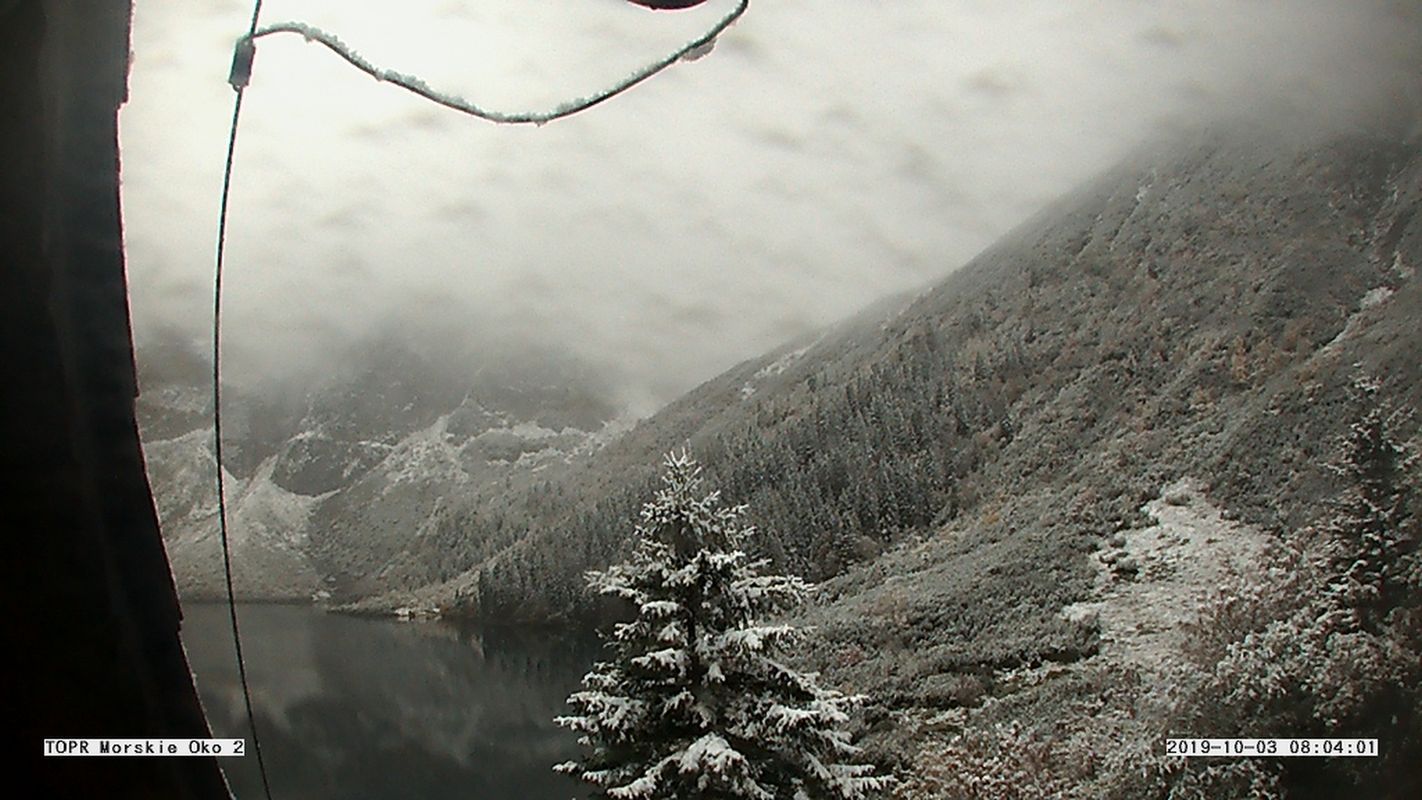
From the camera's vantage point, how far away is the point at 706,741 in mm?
6055

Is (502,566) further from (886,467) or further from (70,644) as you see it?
(70,644)

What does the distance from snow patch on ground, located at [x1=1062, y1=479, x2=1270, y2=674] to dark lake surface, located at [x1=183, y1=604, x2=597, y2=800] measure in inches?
422

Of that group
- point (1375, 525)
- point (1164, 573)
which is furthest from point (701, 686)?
point (1164, 573)

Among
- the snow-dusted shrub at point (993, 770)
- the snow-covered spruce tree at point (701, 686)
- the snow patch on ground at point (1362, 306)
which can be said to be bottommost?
the snow-dusted shrub at point (993, 770)

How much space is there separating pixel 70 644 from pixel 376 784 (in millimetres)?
27299

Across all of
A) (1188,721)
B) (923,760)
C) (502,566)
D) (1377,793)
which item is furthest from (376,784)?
(502,566)

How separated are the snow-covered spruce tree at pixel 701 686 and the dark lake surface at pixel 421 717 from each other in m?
8.47

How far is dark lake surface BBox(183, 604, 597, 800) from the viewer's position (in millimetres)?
22406

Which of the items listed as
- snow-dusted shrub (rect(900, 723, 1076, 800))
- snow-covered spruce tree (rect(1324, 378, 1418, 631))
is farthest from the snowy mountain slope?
snow-dusted shrub (rect(900, 723, 1076, 800))

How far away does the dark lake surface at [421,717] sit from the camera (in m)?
22.4

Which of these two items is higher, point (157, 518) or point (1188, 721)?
point (157, 518)

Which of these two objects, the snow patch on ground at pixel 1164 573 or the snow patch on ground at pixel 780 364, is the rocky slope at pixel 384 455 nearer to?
the snow patch on ground at pixel 780 364

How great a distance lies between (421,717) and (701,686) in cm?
2931

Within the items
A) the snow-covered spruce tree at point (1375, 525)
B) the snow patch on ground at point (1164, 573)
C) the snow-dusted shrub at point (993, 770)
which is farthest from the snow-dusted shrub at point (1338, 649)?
the snow-dusted shrub at point (993, 770)
